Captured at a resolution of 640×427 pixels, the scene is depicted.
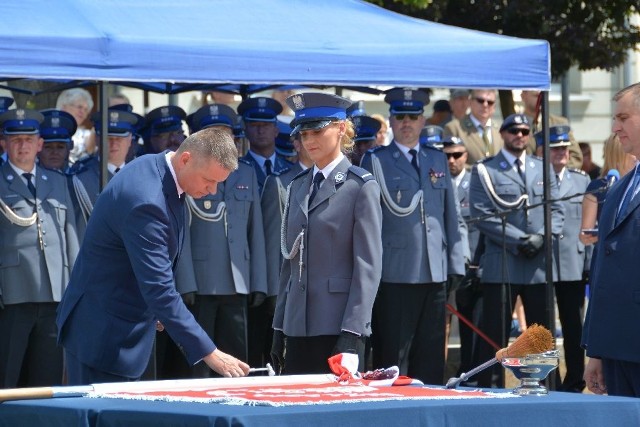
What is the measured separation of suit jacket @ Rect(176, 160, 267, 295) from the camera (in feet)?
30.6

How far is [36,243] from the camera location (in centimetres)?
898

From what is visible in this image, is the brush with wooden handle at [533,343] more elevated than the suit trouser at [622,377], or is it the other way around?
the brush with wooden handle at [533,343]

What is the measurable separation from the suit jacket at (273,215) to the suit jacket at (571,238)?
84.6 inches

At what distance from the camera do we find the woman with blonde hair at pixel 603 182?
362 inches

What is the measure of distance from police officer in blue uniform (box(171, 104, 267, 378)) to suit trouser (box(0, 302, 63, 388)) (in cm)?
90

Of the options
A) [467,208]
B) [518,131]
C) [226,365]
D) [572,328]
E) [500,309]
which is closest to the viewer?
[226,365]

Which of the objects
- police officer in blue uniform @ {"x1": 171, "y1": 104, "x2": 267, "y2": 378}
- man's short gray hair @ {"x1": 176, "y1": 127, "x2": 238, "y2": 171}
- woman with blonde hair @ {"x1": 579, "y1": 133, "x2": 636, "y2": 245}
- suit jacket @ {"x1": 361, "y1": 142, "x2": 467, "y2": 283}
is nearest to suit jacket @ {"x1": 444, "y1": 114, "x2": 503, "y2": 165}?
woman with blonde hair @ {"x1": 579, "y1": 133, "x2": 636, "y2": 245}

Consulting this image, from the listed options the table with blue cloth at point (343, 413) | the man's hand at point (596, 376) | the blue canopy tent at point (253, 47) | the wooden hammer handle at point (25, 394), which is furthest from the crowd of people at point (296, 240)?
the table with blue cloth at point (343, 413)

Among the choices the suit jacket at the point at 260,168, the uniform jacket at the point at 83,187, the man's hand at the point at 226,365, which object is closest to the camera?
the man's hand at the point at 226,365

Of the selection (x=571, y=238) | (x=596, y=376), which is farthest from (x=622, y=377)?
(x=571, y=238)

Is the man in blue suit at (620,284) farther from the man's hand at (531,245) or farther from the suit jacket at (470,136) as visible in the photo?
the suit jacket at (470,136)

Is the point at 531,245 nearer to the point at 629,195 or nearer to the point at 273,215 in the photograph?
the point at 273,215

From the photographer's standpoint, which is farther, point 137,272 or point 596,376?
point 596,376

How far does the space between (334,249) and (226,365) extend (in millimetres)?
1182
